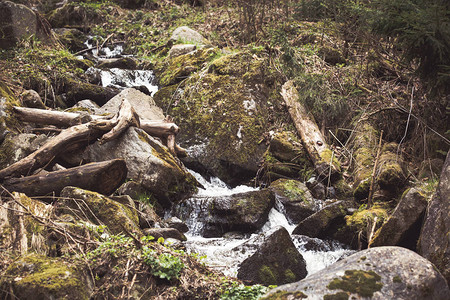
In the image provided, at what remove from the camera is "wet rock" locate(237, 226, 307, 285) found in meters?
4.71

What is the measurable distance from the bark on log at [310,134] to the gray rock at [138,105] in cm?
332

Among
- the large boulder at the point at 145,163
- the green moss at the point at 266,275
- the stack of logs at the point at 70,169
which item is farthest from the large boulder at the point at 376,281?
the large boulder at the point at 145,163

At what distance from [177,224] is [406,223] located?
11.9 ft

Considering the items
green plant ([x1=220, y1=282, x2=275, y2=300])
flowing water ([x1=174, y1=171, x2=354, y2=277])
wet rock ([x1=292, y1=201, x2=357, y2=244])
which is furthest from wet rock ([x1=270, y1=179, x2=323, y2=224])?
green plant ([x1=220, y1=282, x2=275, y2=300])

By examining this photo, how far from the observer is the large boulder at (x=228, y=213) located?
21.8 feet

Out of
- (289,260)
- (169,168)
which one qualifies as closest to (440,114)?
(289,260)

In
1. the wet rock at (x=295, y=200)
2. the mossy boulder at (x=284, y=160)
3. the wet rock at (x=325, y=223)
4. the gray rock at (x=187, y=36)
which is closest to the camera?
the wet rock at (x=325, y=223)

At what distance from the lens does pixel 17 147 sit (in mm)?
6480

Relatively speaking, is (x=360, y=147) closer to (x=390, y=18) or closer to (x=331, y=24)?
(x=390, y=18)

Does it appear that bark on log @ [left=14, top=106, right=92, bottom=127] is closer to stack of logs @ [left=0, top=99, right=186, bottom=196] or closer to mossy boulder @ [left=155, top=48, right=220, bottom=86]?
stack of logs @ [left=0, top=99, right=186, bottom=196]

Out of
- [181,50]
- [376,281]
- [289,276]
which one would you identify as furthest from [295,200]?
[181,50]

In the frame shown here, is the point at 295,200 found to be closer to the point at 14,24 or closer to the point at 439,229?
the point at 439,229

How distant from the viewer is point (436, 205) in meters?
4.27

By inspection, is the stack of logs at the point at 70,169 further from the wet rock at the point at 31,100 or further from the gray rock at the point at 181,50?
the gray rock at the point at 181,50
